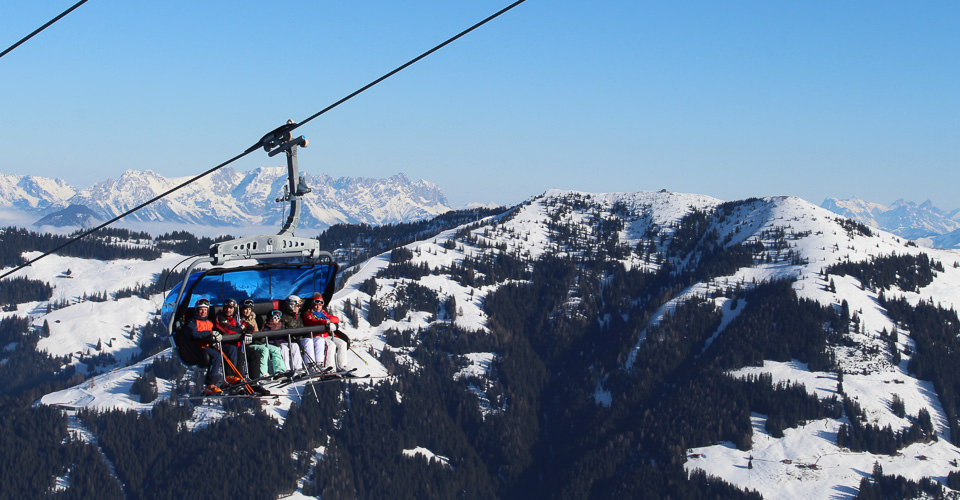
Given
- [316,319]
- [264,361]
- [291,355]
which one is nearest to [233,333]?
[264,361]

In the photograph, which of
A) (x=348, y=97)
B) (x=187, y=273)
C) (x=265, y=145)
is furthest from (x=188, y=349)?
(x=348, y=97)

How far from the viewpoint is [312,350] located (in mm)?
31453

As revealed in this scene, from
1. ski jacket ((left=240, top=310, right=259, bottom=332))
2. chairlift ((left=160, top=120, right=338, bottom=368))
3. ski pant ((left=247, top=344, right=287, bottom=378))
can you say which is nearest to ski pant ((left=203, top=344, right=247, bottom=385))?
chairlift ((left=160, top=120, right=338, bottom=368))

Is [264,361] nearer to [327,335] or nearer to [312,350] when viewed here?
[312,350]

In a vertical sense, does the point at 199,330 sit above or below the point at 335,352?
above

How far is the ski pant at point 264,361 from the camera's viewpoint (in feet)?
99.9

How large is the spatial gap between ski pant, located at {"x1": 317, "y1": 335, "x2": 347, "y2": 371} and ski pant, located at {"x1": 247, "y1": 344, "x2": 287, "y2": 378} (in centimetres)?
169

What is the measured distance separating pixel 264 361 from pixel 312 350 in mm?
1789

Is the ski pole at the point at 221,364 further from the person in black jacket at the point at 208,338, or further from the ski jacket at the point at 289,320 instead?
the ski jacket at the point at 289,320

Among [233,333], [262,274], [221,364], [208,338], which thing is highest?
[262,274]

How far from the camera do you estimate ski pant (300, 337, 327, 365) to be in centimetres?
3141

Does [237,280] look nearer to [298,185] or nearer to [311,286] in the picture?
[311,286]

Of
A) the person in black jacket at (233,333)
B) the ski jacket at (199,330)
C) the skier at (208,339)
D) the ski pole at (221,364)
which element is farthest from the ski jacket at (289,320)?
the ski jacket at (199,330)

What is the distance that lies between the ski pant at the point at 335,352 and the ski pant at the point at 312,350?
254 millimetres
